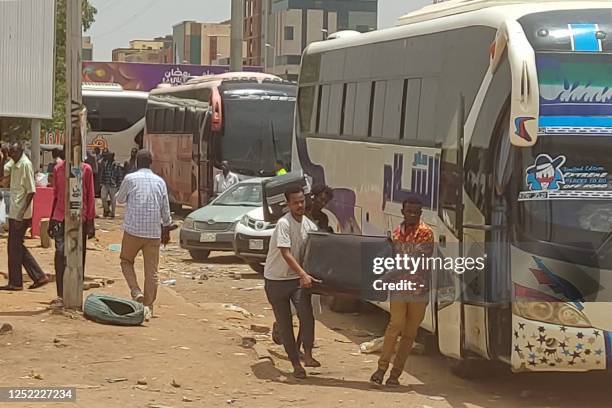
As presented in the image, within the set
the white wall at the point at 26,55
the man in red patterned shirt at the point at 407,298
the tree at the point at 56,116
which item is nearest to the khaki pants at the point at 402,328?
the man in red patterned shirt at the point at 407,298

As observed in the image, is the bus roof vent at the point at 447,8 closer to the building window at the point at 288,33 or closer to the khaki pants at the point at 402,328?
the khaki pants at the point at 402,328

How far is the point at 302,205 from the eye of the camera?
10.5 meters

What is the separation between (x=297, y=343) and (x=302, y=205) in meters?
1.55

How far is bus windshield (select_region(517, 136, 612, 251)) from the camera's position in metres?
9.49

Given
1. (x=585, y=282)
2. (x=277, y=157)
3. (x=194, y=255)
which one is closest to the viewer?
(x=585, y=282)

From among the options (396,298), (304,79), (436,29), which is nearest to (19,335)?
(396,298)

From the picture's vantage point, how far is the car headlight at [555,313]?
940 cm

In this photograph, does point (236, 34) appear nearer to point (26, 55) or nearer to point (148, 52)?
point (26, 55)

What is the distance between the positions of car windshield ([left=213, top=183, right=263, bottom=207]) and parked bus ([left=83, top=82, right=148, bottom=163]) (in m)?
25.1

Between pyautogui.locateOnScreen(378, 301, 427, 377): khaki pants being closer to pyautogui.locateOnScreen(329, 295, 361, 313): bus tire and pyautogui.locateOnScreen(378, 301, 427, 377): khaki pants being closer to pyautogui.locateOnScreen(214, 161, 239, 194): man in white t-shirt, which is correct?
pyautogui.locateOnScreen(329, 295, 361, 313): bus tire

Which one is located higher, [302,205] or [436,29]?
[436,29]

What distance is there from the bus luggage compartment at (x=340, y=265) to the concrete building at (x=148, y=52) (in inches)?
5003

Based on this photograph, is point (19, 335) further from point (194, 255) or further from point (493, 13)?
point (194, 255)

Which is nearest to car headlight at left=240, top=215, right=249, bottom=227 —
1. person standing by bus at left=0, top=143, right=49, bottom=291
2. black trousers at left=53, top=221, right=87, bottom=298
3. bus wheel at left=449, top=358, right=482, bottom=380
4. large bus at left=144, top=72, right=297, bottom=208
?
person standing by bus at left=0, top=143, right=49, bottom=291
